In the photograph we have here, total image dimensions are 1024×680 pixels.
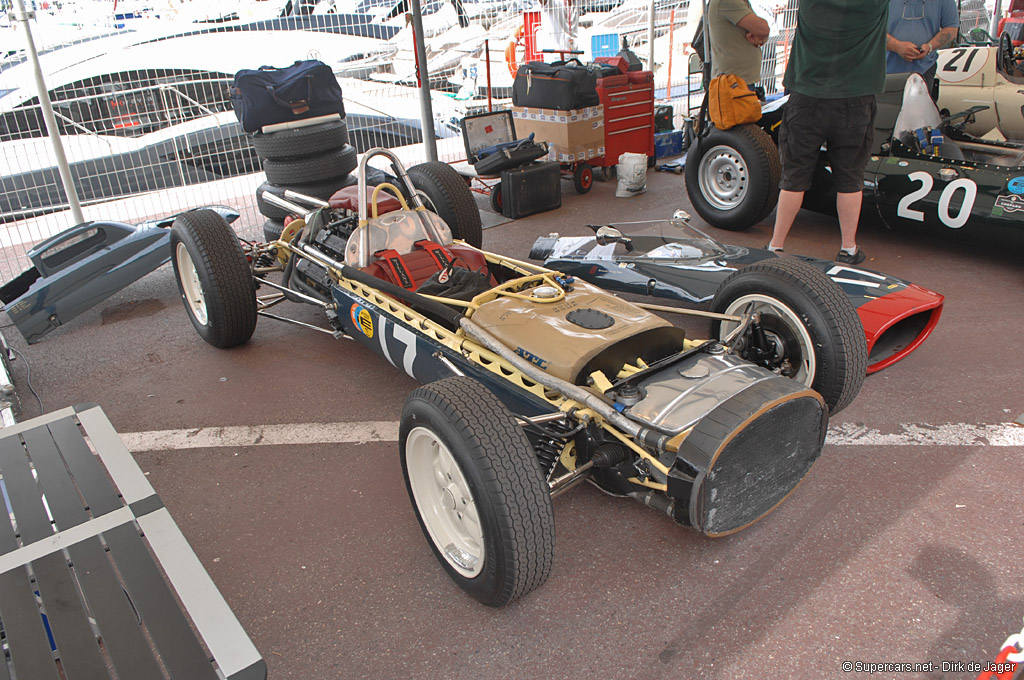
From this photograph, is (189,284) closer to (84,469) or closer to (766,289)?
(84,469)

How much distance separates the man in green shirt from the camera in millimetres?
5551

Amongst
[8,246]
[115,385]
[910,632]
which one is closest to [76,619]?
[910,632]

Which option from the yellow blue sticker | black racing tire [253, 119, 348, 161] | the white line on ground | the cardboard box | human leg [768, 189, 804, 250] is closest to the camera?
the white line on ground

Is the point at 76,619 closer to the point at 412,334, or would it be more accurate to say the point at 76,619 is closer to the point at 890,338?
the point at 412,334

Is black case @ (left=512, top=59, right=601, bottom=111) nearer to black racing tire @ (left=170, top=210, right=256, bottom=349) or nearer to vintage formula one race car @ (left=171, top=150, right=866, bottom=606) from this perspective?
vintage formula one race car @ (left=171, top=150, right=866, bottom=606)

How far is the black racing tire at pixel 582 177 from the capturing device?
7.40 meters

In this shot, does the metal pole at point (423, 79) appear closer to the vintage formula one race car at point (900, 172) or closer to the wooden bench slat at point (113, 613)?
the vintage formula one race car at point (900, 172)

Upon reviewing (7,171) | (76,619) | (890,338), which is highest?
(7,171)

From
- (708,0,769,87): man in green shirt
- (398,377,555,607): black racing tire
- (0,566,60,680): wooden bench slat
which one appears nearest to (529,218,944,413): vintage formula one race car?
(398,377,555,607): black racing tire

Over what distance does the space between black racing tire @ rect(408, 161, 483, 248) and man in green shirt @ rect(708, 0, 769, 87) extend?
99.7 inches

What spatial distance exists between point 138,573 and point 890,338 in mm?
3278

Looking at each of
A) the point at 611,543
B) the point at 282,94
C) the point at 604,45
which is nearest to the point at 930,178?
the point at 611,543

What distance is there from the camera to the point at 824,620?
2189 millimetres

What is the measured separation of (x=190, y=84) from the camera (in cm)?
688
